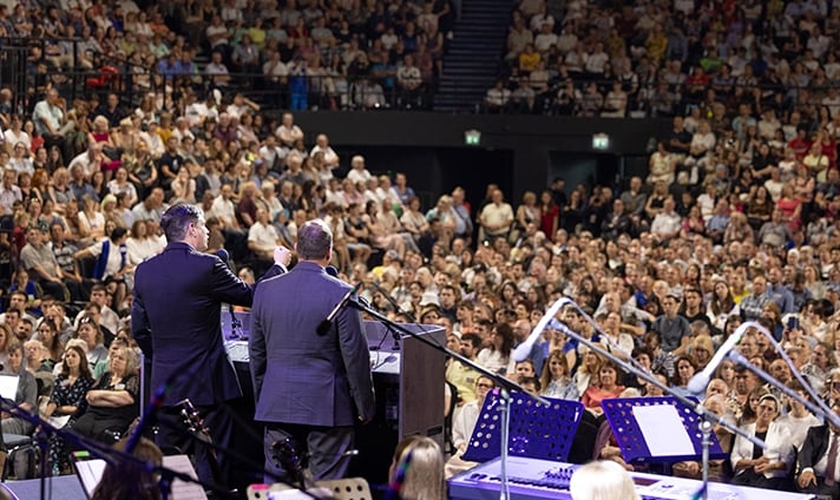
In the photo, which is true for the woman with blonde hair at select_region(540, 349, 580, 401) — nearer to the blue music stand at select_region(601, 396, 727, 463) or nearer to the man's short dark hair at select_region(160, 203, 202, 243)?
the blue music stand at select_region(601, 396, 727, 463)

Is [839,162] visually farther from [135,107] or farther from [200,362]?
[200,362]

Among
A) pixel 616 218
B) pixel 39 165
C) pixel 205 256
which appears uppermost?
pixel 205 256

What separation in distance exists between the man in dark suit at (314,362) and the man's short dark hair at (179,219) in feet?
1.32

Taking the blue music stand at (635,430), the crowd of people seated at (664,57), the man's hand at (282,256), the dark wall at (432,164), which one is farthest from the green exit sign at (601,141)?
the man's hand at (282,256)

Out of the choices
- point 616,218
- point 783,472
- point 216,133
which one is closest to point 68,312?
point 216,133

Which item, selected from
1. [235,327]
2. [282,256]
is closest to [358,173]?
[235,327]

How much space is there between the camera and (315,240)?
6.09 meters

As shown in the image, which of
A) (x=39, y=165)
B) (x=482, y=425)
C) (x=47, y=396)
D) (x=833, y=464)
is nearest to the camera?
(x=482, y=425)

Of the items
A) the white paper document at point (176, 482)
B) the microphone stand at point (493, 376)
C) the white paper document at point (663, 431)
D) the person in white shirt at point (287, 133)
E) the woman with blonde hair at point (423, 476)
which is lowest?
the person in white shirt at point (287, 133)

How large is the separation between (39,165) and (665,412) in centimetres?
922

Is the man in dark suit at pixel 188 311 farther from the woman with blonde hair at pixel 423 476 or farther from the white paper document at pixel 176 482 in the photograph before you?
the woman with blonde hair at pixel 423 476

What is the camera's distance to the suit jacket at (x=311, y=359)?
19.8 ft

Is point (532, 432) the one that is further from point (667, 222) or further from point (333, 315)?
point (667, 222)

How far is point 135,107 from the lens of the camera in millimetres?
17688
